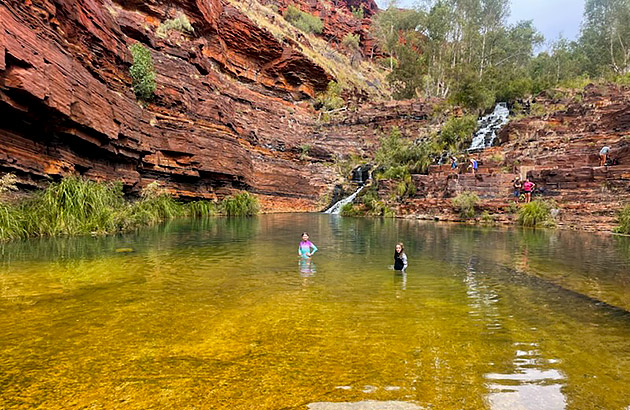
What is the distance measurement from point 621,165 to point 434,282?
19.2 m

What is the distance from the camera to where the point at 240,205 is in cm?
2755

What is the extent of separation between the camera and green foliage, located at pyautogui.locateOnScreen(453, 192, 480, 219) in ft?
73.9

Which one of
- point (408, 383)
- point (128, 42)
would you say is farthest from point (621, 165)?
point (128, 42)

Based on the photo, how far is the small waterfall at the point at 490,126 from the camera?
32175 mm

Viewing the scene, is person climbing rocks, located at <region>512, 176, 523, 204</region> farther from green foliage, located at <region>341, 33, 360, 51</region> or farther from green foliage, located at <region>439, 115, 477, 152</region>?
green foliage, located at <region>341, 33, 360, 51</region>

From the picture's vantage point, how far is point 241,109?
1469 inches

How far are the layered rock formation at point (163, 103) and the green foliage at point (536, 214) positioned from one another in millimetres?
20069

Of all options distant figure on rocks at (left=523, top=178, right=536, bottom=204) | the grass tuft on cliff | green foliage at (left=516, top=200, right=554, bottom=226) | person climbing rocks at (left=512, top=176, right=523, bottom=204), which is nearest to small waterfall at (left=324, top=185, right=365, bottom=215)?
person climbing rocks at (left=512, top=176, right=523, bottom=204)

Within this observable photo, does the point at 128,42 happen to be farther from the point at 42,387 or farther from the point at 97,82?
the point at 42,387

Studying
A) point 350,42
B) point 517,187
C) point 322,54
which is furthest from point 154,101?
point 350,42

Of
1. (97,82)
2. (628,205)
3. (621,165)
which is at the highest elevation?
(97,82)

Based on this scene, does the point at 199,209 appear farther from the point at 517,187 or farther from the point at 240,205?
the point at 517,187

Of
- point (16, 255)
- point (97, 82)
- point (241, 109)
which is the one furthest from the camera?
point (241, 109)

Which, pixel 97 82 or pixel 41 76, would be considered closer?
pixel 41 76
